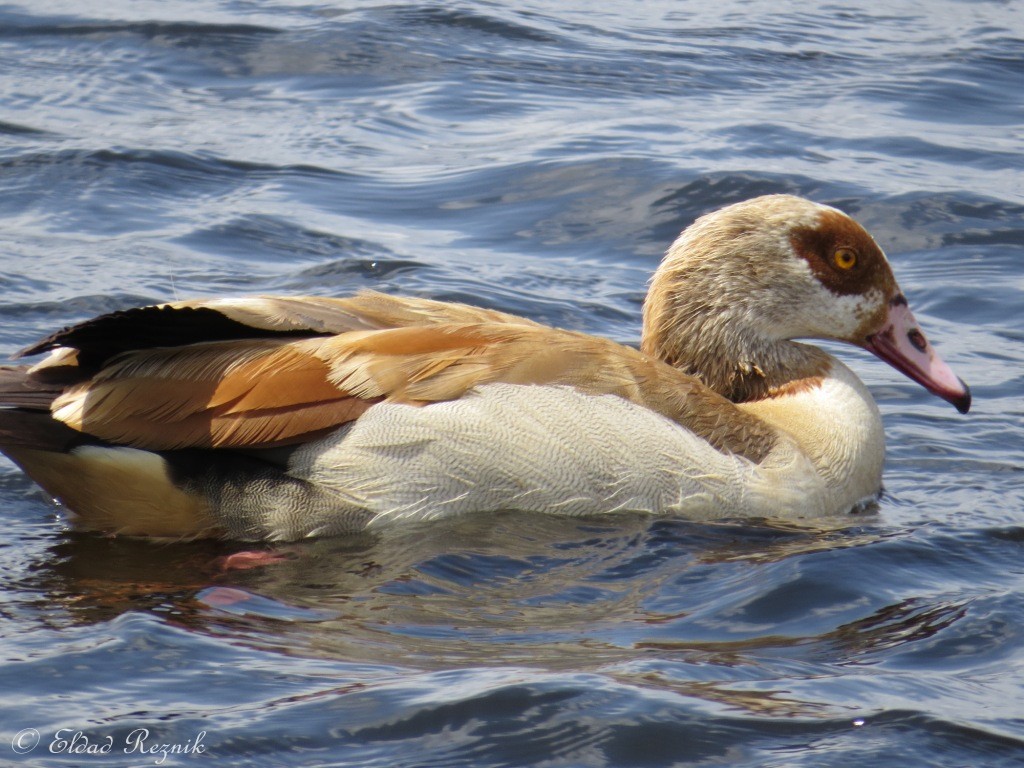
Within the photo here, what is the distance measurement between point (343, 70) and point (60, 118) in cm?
225

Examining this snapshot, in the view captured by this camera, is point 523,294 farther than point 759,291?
Yes

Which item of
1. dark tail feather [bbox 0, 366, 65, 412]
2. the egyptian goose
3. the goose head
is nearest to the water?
the egyptian goose

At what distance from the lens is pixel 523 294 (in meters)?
9.19

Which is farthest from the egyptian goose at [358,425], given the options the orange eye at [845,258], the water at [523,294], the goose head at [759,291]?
the orange eye at [845,258]

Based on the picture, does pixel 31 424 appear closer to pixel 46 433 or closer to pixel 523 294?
pixel 46 433

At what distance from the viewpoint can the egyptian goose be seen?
235 inches

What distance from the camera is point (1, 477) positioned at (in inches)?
272

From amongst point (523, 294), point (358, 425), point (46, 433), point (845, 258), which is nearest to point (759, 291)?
point (845, 258)

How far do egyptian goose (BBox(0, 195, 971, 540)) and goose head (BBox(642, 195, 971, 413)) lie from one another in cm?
46

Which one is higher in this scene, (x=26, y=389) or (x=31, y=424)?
(x=26, y=389)

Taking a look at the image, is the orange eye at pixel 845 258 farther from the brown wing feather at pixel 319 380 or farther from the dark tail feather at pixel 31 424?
the dark tail feather at pixel 31 424

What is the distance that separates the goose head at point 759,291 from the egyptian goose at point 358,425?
459 millimetres

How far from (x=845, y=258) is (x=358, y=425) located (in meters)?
2.29

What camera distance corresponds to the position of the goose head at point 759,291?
6.97 meters
